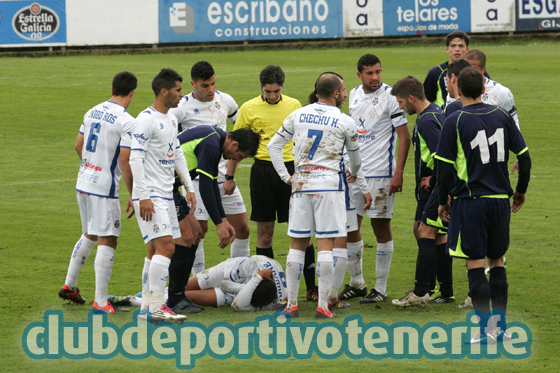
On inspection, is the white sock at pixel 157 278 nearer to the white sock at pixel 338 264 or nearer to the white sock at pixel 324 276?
the white sock at pixel 324 276

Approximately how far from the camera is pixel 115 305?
667 cm

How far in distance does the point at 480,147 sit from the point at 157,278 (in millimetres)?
2834

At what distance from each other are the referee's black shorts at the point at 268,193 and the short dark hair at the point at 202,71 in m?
1.05

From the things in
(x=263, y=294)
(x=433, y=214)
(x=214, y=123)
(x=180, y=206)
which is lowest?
(x=263, y=294)

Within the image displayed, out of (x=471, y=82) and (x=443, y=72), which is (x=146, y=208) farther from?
(x=443, y=72)

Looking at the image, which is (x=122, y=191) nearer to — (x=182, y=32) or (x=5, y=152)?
(x=5, y=152)

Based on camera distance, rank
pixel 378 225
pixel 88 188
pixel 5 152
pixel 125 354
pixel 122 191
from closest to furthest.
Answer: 1. pixel 125 354
2. pixel 88 188
3. pixel 378 225
4. pixel 122 191
5. pixel 5 152

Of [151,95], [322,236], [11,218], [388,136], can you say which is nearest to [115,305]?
[322,236]

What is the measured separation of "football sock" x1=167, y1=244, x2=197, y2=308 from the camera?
6578mm

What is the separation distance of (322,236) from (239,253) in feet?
5.22

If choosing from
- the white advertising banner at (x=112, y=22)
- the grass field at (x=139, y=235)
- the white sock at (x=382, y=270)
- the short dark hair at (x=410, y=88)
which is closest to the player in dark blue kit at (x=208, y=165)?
the grass field at (x=139, y=235)

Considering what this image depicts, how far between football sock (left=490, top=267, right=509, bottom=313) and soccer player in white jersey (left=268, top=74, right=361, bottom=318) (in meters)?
1.35

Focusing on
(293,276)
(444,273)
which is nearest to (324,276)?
(293,276)

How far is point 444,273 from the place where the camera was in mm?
6746
